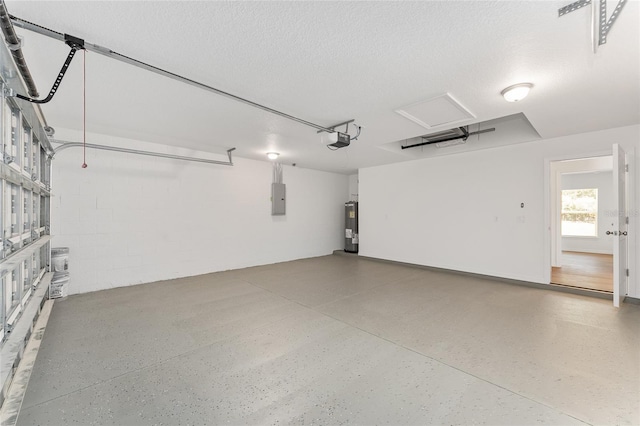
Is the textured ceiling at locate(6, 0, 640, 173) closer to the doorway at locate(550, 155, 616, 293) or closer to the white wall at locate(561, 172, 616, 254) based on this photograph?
the doorway at locate(550, 155, 616, 293)

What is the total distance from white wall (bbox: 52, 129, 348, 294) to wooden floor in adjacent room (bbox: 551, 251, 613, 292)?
5.40 metres

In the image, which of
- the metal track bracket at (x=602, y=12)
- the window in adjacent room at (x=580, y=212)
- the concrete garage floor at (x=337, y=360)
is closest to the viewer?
the metal track bracket at (x=602, y=12)

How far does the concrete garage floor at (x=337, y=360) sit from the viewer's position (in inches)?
63.9

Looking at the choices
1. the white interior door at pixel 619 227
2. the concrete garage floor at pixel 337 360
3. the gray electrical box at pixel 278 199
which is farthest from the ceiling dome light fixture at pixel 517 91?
the gray electrical box at pixel 278 199

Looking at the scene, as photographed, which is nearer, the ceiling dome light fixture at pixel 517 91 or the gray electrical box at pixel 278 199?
the ceiling dome light fixture at pixel 517 91

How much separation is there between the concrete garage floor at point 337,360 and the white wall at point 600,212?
5.39 meters

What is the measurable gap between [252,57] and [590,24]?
229cm

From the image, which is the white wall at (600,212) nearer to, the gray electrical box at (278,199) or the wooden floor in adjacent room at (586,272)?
the wooden floor in adjacent room at (586,272)

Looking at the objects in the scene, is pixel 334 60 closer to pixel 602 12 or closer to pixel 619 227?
pixel 602 12

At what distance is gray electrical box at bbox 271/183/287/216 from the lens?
630 centimetres

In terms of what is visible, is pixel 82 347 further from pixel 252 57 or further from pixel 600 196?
pixel 600 196

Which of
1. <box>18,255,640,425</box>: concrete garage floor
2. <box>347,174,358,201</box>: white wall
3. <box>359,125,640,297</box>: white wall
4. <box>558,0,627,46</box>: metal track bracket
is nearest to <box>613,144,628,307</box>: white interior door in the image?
<box>359,125,640,297</box>: white wall

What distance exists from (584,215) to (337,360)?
371 inches

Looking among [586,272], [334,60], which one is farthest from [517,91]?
[586,272]
